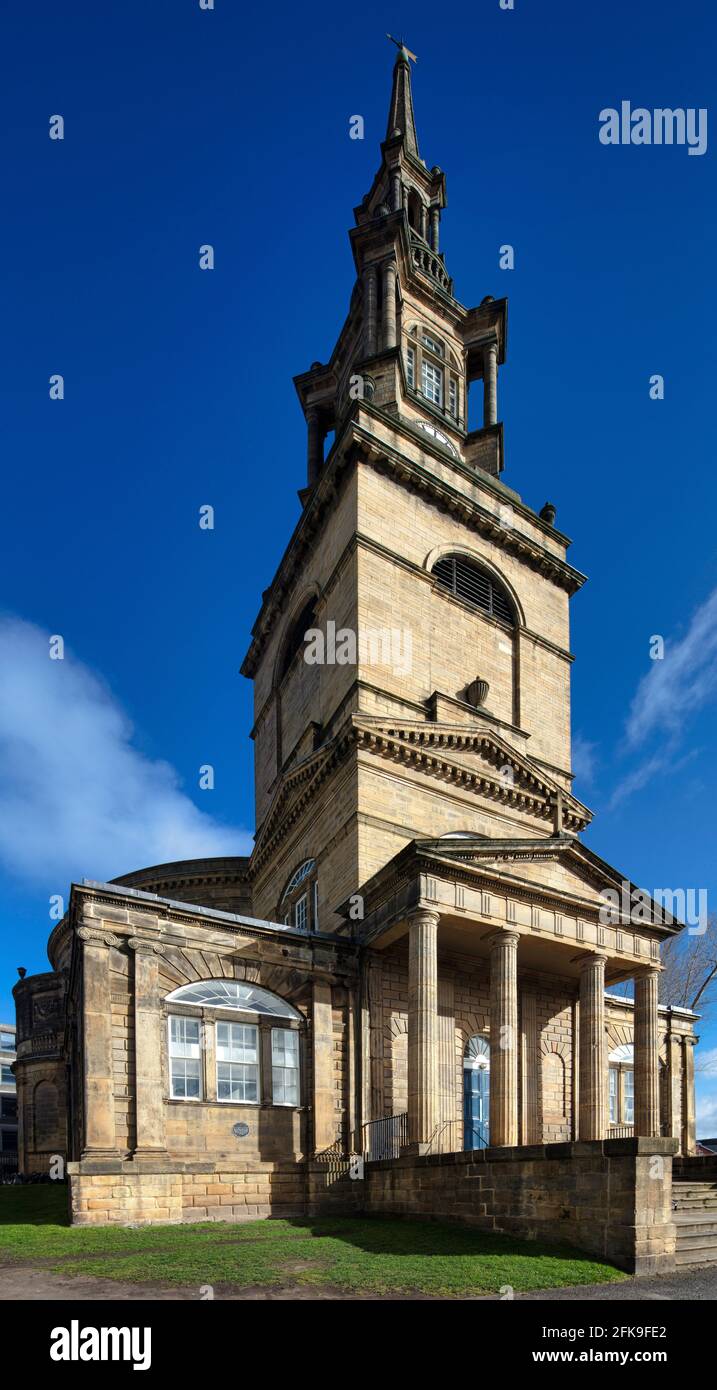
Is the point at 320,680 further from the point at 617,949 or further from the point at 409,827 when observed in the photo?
the point at 617,949

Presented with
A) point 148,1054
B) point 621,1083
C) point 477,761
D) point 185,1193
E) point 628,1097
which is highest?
point 477,761

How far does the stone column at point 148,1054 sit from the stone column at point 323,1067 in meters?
4.07

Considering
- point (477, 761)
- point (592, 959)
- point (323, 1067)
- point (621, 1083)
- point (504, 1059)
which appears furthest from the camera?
point (621, 1083)

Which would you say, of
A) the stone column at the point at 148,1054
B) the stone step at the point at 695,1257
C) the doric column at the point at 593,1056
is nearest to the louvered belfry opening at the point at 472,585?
the doric column at the point at 593,1056

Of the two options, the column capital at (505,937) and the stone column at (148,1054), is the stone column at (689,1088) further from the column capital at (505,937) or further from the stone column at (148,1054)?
the stone column at (148,1054)

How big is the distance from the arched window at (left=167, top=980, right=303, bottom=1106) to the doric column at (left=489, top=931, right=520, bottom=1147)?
4940mm

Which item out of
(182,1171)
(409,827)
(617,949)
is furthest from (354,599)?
(182,1171)

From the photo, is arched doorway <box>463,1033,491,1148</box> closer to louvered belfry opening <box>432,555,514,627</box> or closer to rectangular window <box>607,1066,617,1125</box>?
rectangular window <box>607,1066,617,1125</box>

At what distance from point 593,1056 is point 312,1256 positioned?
1183cm

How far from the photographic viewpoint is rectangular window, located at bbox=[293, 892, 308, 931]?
28942 mm

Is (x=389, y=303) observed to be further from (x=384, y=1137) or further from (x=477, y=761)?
(x=384, y=1137)

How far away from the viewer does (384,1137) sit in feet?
70.0

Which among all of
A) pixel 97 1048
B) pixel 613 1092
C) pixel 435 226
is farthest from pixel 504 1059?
pixel 435 226

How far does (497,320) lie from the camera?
4194cm
